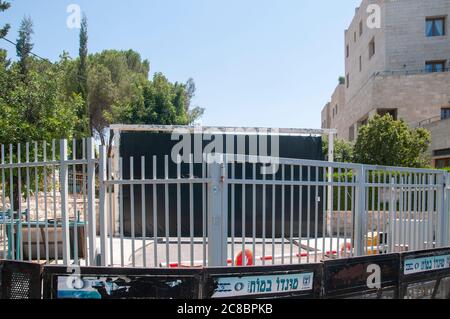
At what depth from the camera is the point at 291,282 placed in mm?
3562

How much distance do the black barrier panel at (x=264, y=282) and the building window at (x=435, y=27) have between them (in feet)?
110

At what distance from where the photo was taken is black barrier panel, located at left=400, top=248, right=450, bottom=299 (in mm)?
4086

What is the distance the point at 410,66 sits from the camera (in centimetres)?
3023

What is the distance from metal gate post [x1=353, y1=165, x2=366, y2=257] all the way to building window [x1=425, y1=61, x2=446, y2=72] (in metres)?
30.7

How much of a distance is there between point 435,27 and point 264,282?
3449cm

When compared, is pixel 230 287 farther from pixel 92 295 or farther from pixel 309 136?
pixel 309 136

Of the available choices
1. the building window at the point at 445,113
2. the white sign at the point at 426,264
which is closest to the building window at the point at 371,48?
the building window at the point at 445,113

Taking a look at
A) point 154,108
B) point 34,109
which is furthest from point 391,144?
point 34,109

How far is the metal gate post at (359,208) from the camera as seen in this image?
4840 mm

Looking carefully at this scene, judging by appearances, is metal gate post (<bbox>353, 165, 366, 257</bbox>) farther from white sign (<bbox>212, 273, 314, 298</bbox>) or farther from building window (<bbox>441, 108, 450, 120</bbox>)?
building window (<bbox>441, 108, 450, 120</bbox>)
